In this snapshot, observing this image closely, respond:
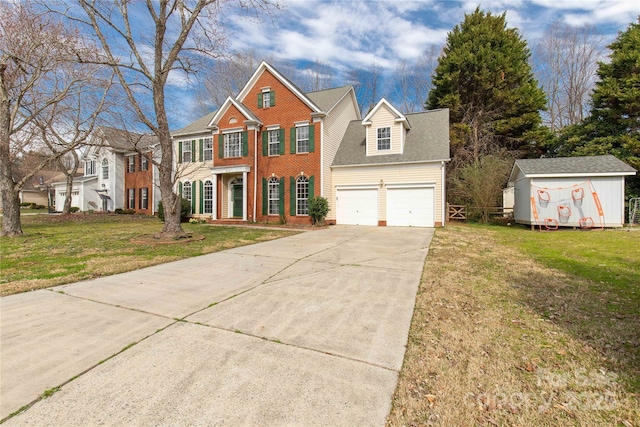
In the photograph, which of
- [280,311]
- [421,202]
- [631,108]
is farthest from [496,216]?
[280,311]

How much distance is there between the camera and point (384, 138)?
16.3 meters

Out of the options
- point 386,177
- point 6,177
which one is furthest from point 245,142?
point 6,177

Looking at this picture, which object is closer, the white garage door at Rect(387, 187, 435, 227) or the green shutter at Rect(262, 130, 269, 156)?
the white garage door at Rect(387, 187, 435, 227)

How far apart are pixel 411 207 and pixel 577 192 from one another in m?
7.50

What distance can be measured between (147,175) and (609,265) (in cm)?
2648

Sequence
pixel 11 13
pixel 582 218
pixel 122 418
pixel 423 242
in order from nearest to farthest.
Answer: pixel 122 418 → pixel 423 242 → pixel 11 13 → pixel 582 218

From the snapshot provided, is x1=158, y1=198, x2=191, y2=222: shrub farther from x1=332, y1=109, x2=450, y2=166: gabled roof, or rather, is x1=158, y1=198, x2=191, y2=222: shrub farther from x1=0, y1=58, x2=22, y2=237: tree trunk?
x1=332, y1=109, x2=450, y2=166: gabled roof

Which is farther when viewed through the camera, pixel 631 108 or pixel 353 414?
pixel 631 108

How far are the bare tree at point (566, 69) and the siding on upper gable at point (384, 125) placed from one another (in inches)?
725

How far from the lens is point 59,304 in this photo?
3980 mm

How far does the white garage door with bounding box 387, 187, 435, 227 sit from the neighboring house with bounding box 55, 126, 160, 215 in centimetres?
1704

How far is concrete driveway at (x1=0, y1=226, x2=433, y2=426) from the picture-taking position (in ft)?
6.73

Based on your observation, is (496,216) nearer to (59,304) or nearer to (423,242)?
(423,242)

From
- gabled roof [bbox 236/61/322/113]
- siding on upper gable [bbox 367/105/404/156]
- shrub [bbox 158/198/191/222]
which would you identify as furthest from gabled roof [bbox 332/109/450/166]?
shrub [bbox 158/198/191/222]
